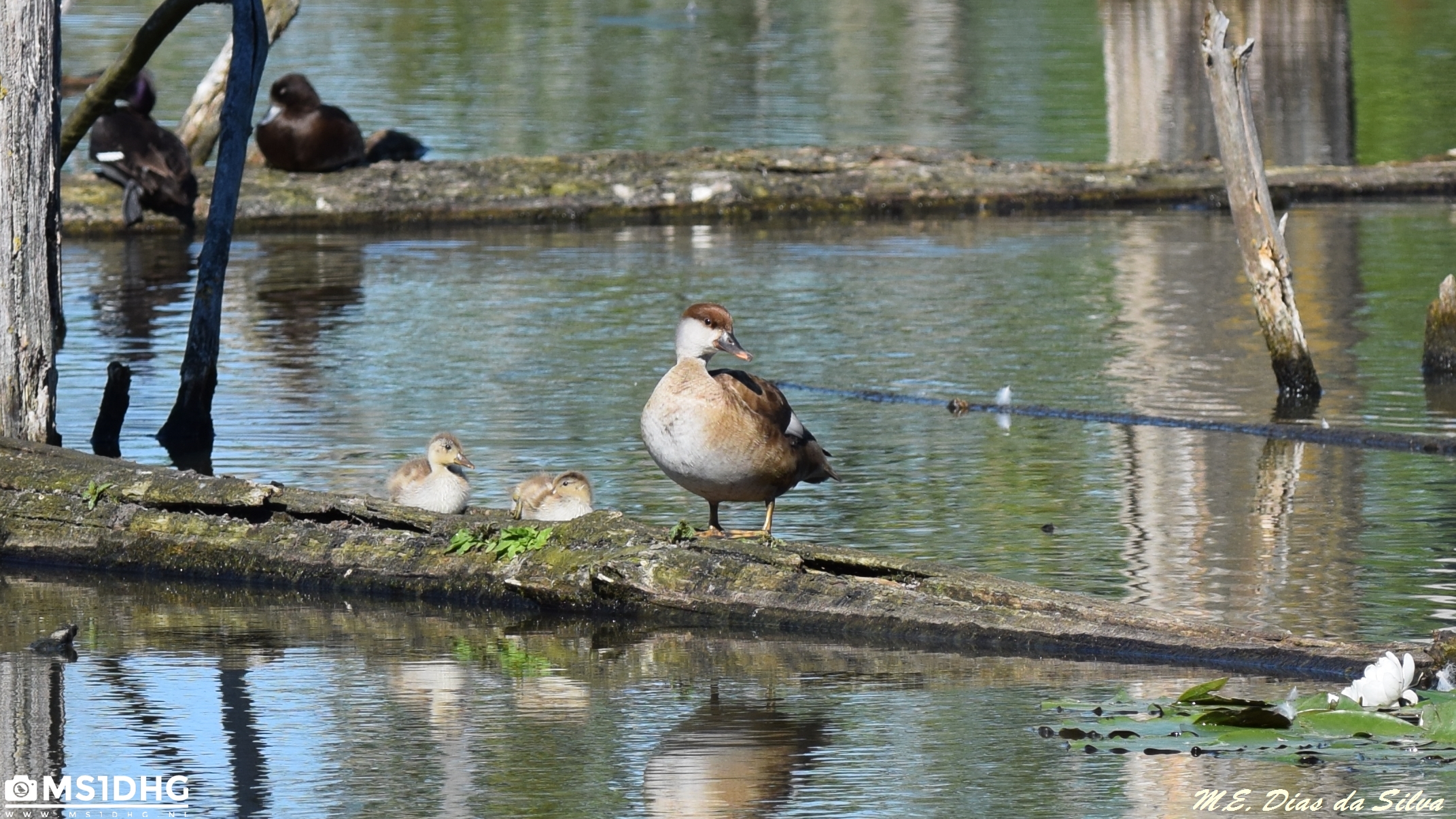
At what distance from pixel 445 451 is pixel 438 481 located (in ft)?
0.43

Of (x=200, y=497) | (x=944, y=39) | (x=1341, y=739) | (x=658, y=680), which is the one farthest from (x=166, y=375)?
(x=944, y=39)

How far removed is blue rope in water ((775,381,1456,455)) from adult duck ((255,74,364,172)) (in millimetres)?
8275

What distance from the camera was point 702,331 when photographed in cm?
860

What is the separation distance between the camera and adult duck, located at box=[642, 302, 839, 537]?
8250mm

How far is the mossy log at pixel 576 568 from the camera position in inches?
286

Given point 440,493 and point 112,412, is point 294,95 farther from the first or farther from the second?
point 440,493

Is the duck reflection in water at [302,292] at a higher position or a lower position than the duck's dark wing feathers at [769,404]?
lower

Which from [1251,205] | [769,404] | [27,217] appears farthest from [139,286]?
[769,404]

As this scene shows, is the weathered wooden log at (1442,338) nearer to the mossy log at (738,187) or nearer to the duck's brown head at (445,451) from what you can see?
the duck's brown head at (445,451)

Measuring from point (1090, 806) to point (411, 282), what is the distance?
12.6 m

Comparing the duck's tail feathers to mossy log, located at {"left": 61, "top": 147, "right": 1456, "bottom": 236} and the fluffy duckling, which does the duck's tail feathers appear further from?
mossy log, located at {"left": 61, "top": 147, "right": 1456, "bottom": 236}

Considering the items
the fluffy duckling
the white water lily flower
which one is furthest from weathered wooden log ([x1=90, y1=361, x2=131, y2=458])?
the white water lily flower

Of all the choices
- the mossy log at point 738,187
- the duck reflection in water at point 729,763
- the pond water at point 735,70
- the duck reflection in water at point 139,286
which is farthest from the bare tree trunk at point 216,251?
the pond water at point 735,70

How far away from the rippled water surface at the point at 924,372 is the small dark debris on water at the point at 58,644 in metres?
2.79
